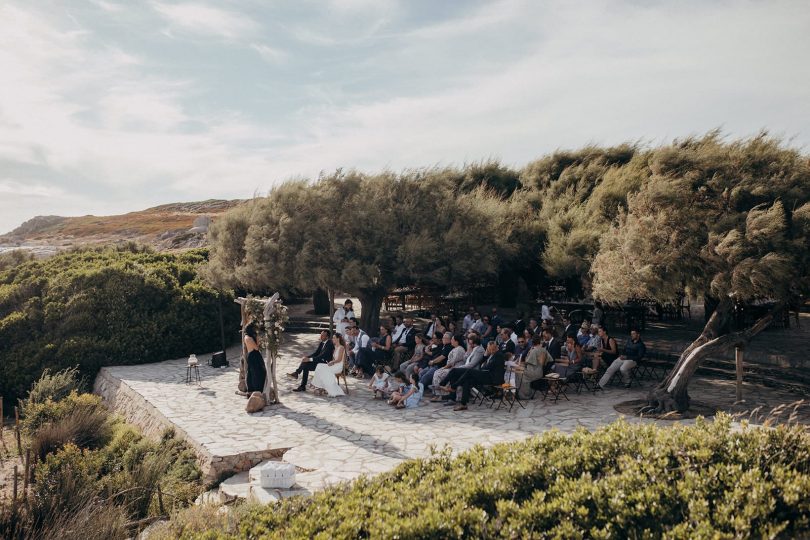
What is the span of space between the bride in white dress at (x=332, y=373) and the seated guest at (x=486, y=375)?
332 cm

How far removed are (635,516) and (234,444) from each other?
779 cm

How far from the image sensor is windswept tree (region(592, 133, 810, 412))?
1006 centimetres

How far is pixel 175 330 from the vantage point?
21578 millimetres

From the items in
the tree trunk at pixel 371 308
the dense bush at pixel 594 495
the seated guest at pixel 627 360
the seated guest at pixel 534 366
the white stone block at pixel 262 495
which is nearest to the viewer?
the dense bush at pixel 594 495

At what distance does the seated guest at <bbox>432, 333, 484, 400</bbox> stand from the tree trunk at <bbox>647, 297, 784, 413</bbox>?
3.69 metres

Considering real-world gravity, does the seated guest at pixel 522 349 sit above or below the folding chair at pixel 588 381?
above

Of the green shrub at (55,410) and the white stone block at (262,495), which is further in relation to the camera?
the green shrub at (55,410)

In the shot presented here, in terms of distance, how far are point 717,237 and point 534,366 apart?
15.3ft

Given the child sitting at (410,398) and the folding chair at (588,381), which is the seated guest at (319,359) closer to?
the child sitting at (410,398)

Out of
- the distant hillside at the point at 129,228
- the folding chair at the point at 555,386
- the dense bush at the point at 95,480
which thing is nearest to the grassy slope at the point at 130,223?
the distant hillside at the point at 129,228

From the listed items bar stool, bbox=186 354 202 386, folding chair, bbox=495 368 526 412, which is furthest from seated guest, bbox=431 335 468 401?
bar stool, bbox=186 354 202 386

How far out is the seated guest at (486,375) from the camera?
503 inches

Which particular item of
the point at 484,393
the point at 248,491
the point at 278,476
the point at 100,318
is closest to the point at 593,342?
the point at 484,393

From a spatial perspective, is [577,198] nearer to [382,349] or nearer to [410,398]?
[382,349]
